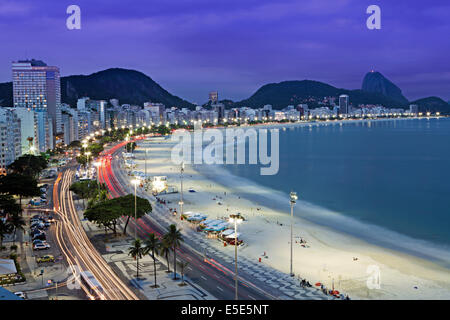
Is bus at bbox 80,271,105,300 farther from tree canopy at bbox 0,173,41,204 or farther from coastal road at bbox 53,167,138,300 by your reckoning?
tree canopy at bbox 0,173,41,204

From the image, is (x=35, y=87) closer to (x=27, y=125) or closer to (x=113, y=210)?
(x=27, y=125)

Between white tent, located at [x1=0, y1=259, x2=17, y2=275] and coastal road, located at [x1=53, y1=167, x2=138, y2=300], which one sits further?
white tent, located at [x1=0, y1=259, x2=17, y2=275]

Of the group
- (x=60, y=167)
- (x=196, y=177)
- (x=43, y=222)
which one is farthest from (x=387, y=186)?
(x=60, y=167)

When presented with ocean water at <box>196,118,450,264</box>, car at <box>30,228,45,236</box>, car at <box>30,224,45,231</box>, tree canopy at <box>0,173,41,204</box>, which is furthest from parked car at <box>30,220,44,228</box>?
ocean water at <box>196,118,450,264</box>

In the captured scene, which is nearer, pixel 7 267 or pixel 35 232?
pixel 7 267

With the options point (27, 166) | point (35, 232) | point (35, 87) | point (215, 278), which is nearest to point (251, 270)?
point (215, 278)

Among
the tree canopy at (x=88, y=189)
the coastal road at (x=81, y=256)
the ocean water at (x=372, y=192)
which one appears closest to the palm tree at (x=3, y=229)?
the coastal road at (x=81, y=256)

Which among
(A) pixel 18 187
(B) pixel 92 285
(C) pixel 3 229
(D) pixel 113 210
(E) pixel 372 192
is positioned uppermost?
(A) pixel 18 187
